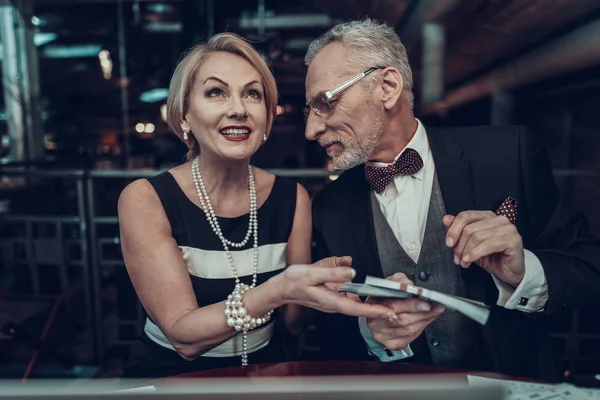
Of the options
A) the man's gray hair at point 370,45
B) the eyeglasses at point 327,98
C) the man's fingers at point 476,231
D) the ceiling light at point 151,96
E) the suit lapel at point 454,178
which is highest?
the ceiling light at point 151,96

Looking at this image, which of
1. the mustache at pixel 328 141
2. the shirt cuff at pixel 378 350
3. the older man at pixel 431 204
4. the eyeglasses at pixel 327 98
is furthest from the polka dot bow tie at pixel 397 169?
the shirt cuff at pixel 378 350

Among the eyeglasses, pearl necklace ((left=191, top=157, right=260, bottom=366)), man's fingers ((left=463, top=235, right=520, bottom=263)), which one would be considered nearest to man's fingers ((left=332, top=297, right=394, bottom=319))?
man's fingers ((left=463, top=235, right=520, bottom=263))

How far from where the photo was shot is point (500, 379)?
115 centimetres

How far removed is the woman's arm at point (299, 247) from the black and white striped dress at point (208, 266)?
5cm

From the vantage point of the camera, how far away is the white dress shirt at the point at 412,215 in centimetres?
146

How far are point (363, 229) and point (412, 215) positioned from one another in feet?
0.58

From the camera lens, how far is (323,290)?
1122mm

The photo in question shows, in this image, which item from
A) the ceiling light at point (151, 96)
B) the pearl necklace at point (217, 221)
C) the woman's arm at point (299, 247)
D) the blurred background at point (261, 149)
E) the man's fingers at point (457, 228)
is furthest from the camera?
the ceiling light at point (151, 96)

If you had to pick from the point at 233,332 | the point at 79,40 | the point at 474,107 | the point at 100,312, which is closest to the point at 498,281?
the point at 233,332

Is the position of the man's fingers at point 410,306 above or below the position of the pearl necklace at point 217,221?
below

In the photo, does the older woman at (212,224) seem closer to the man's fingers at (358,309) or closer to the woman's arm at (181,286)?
the woman's arm at (181,286)

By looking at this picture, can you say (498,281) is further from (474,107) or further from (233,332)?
(474,107)

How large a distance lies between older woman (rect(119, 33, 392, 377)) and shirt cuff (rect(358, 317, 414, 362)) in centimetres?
29

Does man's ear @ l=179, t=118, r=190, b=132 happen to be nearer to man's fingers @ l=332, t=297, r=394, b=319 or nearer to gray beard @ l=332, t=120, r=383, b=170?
gray beard @ l=332, t=120, r=383, b=170
